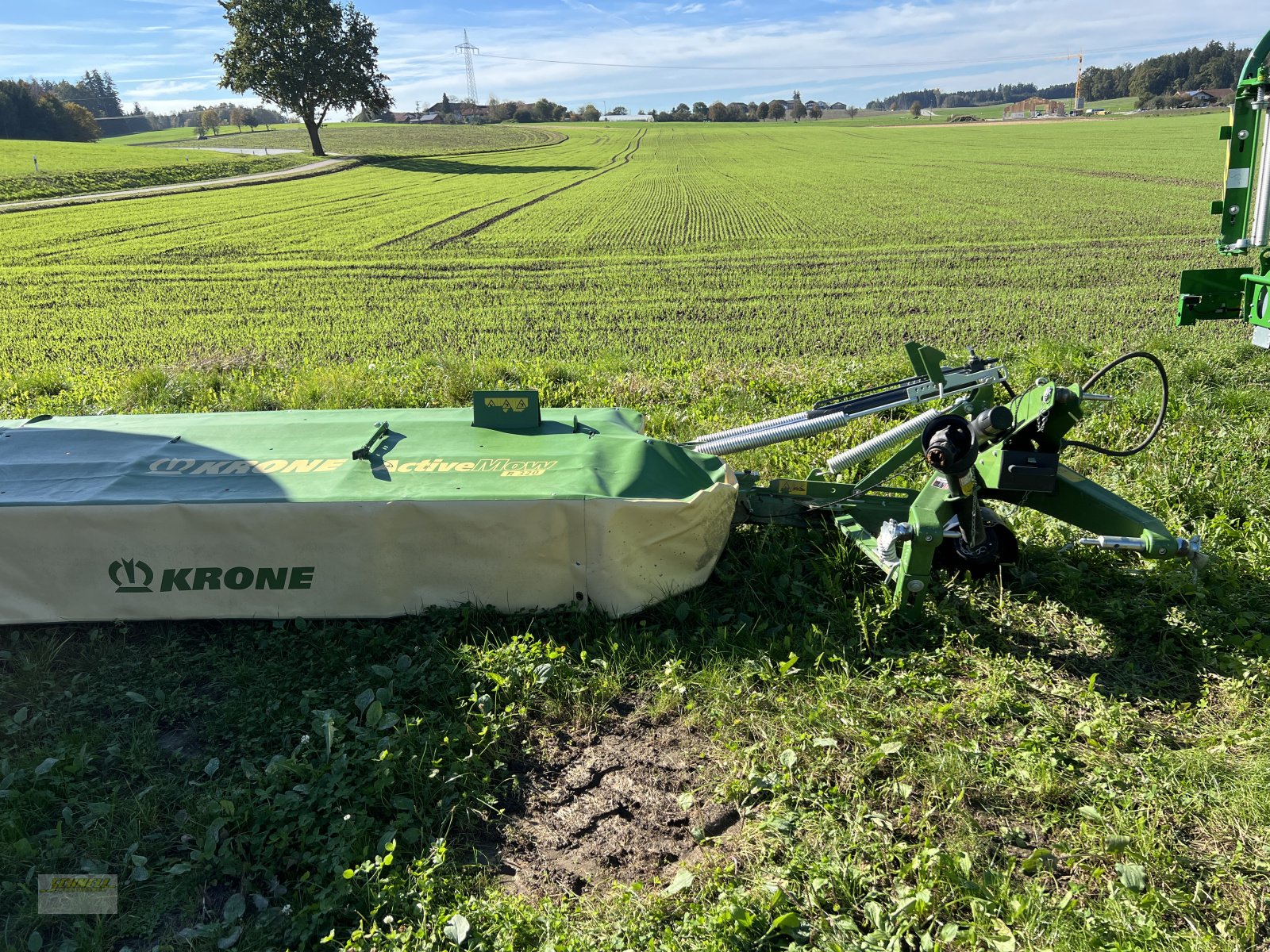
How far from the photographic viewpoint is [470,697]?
127 inches

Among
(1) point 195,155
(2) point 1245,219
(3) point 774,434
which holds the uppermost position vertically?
(1) point 195,155

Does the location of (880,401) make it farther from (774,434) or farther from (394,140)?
(394,140)

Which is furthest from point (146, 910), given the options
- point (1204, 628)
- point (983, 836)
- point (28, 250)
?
point (28, 250)

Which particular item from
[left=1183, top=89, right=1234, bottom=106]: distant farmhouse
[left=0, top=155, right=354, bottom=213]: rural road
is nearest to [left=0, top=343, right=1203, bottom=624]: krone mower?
[left=0, top=155, right=354, bottom=213]: rural road

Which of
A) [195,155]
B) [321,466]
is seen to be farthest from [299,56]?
[321,466]

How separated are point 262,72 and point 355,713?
170ft

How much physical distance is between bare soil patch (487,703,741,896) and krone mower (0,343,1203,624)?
0.78m

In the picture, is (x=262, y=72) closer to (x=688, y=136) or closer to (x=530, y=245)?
(x=688, y=136)

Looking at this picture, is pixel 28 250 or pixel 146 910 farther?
pixel 28 250

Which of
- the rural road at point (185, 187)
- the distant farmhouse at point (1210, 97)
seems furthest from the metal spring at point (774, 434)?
the distant farmhouse at point (1210, 97)

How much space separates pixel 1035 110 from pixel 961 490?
322 feet

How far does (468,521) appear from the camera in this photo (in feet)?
11.8

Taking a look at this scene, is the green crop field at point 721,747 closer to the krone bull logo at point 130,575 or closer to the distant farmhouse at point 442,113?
the krone bull logo at point 130,575

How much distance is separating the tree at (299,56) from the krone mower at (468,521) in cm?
4885
